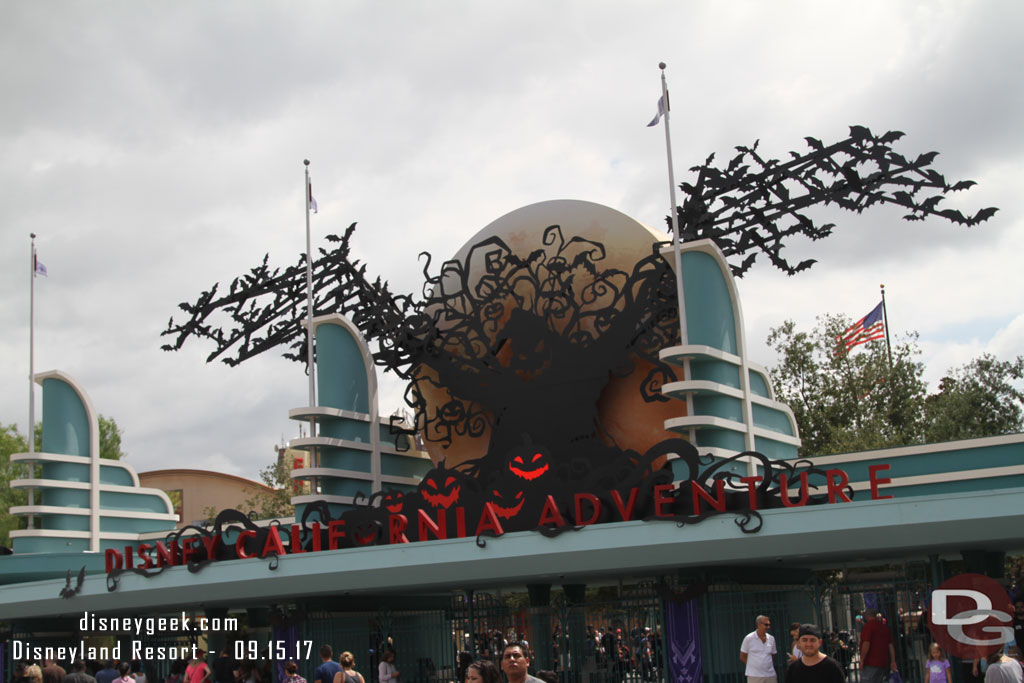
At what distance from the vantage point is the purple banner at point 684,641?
21.2m

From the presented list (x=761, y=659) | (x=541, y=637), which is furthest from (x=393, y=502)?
(x=761, y=659)

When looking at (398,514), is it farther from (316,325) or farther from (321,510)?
(316,325)

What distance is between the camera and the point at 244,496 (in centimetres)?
6500

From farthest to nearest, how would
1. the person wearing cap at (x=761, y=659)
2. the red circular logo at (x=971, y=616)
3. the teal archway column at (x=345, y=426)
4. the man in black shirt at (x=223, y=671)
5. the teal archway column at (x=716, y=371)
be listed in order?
the teal archway column at (x=345, y=426) < the man in black shirt at (x=223, y=671) < the teal archway column at (x=716, y=371) < the red circular logo at (x=971, y=616) < the person wearing cap at (x=761, y=659)

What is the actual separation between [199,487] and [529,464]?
44.6 metres

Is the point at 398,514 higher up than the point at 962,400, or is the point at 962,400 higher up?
the point at 962,400

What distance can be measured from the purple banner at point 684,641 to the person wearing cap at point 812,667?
417 inches

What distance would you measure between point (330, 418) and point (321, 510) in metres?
2.93

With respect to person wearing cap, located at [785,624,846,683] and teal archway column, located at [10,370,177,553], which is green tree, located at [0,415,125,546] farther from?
Result: person wearing cap, located at [785,624,846,683]

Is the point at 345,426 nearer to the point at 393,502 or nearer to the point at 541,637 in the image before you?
the point at 393,502

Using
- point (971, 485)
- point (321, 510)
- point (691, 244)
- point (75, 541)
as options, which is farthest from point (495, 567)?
point (75, 541)

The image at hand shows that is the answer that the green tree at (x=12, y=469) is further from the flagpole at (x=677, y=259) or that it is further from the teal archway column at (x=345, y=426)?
the flagpole at (x=677, y=259)

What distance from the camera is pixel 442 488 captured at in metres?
24.2

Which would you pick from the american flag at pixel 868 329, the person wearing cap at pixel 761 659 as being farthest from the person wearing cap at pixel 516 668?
the american flag at pixel 868 329
